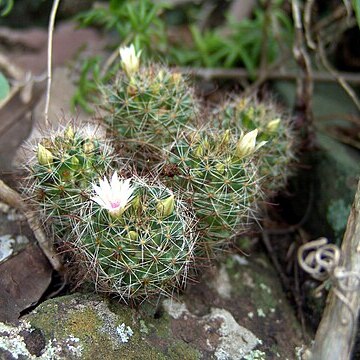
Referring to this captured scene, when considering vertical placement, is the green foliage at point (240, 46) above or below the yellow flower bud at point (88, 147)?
below

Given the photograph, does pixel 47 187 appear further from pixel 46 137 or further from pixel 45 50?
pixel 45 50

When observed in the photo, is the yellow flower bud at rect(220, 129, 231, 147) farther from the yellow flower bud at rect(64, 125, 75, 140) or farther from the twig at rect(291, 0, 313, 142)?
the twig at rect(291, 0, 313, 142)

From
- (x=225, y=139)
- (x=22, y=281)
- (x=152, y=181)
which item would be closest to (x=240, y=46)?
(x=225, y=139)

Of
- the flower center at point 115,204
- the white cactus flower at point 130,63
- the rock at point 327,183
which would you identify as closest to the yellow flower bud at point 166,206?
the flower center at point 115,204

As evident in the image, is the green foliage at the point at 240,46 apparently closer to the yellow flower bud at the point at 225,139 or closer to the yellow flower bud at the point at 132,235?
the yellow flower bud at the point at 225,139

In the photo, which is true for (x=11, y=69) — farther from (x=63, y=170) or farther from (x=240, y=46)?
(x=63, y=170)

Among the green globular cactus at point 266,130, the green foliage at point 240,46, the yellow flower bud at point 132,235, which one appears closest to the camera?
the yellow flower bud at point 132,235

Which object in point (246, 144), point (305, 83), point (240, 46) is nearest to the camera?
point (246, 144)

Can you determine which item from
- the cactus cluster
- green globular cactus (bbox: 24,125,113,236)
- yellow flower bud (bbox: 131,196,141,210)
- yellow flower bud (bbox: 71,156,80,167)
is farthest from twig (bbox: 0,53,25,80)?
yellow flower bud (bbox: 131,196,141,210)
